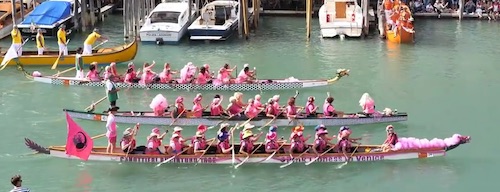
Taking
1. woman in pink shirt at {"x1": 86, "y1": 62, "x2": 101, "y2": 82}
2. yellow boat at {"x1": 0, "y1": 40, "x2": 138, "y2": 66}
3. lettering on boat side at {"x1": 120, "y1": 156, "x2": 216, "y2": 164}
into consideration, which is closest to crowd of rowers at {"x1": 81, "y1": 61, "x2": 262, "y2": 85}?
woman in pink shirt at {"x1": 86, "y1": 62, "x2": 101, "y2": 82}

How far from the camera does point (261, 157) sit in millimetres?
20922

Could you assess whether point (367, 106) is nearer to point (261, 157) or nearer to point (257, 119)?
point (257, 119)

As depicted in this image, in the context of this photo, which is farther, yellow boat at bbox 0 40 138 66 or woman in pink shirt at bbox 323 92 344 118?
yellow boat at bbox 0 40 138 66

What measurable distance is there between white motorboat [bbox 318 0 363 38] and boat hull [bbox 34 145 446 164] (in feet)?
52.7

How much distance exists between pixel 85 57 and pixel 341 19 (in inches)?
484

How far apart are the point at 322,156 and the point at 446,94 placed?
27.6 feet

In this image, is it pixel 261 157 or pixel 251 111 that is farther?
pixel 251 111

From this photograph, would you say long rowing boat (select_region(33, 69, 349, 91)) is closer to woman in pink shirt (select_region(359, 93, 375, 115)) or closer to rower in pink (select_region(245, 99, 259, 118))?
woman in pink shirt (select_region(359, 93, 375, 115))

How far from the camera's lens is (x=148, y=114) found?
24.4 metres

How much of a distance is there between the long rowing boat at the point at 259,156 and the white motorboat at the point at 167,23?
14993 millimetres

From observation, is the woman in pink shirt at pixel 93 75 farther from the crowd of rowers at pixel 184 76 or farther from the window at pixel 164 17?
the window at pixel 164 17

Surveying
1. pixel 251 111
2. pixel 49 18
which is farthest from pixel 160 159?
pixel 49 18

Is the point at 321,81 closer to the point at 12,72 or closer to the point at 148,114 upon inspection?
the point at 148,114

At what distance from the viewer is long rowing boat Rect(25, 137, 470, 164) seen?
20.9m
